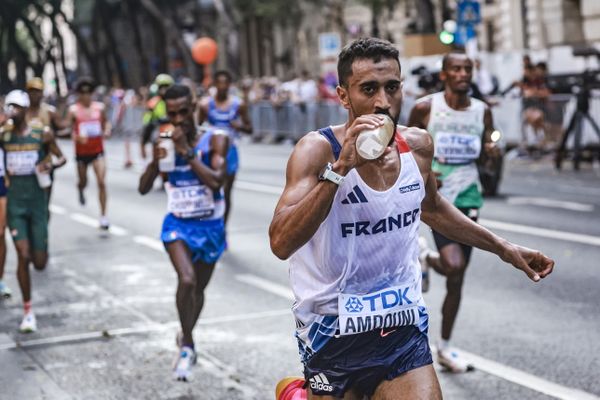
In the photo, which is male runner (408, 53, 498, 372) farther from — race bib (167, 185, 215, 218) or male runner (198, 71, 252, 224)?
male runner (198, 71, 252, 224)

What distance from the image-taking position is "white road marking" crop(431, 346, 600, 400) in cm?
703

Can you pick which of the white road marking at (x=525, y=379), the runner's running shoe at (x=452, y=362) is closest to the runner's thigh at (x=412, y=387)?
the white road marking at (x=525, y=379)

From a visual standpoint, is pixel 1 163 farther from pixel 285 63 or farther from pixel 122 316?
pixel 285 63

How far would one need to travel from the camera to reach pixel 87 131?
1731cm

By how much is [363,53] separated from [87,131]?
13.2 m

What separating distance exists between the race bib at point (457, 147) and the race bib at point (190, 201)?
1490 mm

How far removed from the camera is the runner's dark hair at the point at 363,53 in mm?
4453

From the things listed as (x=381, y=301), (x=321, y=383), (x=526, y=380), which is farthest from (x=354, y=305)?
(x=526, y=380)

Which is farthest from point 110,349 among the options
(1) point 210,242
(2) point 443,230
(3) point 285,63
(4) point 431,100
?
(3) point 285,63

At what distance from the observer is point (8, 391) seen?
769 cm

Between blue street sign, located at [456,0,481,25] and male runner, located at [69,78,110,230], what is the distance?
31.7 ft

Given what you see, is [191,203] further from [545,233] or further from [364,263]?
[545,233]

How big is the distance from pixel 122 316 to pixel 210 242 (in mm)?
2091

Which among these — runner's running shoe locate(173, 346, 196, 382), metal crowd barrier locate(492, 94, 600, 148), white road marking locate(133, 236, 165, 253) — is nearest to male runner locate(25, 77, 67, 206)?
white road marking locate(133, 236, 165, 253)
